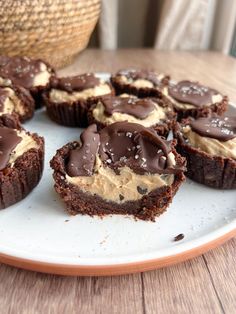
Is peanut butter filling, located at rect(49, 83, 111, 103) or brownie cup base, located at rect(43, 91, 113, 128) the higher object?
peanut butter filling, located at rect(49, 83, 111, 103)

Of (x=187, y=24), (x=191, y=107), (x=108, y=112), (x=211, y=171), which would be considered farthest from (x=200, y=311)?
(x=187, y=24)

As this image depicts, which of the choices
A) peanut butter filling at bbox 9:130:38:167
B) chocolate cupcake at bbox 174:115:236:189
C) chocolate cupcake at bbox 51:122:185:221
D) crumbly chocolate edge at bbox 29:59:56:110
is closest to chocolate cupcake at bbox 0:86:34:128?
crumbly chocolate edge at bbox 29:59:56:110

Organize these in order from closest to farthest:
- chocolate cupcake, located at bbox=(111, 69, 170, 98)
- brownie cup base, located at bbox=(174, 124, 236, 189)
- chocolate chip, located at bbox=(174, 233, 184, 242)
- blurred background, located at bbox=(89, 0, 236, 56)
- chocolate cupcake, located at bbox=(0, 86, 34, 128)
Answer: chocolate chip, located at bbox=(174, 233, 184, 242)
brownie cup base, located at bbox=(174, 124, 236, 189)
chocolate cupcake, located at bbox=(0, 86, 34, 128)
chocolate cupcake, located at bbox=(111, 69, 170, 98)
blurred background, located at bbox=(89, 0, 236, 56)

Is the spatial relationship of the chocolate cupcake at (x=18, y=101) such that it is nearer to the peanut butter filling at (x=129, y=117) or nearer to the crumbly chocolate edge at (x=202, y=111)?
the peanut butter filling at (x=129, y=117)

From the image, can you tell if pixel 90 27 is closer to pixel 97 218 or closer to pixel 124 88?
pixel 124 88

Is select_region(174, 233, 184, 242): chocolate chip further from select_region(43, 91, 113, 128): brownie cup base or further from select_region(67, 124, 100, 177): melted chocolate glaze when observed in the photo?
select_region(43, 91, 113, 128): brownie cup base

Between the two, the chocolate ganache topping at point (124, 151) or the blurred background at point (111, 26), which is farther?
the blurred background at point (111, 26)

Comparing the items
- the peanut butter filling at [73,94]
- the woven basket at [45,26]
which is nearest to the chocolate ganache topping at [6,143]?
the peanut butter filling at [73,94]
